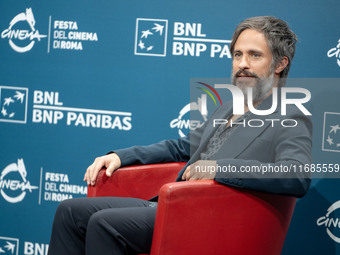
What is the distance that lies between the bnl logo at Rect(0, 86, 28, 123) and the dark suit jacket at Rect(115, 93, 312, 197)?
4.45 ft

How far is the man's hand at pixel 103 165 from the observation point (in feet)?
8.04

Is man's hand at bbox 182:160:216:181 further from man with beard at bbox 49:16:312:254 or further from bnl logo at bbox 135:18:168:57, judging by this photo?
bnl logo at bbox 135:18:168:57

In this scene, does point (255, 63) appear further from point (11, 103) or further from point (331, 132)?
point (11, 103)

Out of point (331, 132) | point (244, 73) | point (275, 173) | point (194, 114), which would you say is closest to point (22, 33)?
point (194, 114)

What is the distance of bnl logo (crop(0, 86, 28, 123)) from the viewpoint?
11.8ft

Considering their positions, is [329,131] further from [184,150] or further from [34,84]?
[34,84]

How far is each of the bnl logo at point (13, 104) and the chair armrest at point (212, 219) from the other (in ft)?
6.40

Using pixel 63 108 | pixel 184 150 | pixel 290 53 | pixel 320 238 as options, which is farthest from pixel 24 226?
pixel 290 53

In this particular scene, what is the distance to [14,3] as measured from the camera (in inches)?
141

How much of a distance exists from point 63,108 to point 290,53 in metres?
1.72

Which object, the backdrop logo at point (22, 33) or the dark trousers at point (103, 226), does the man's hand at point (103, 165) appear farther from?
the backdrop logo at point (22, 33)

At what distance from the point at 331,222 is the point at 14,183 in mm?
2212

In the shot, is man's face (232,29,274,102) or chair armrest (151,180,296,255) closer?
chair armrest (151,180,296,255)

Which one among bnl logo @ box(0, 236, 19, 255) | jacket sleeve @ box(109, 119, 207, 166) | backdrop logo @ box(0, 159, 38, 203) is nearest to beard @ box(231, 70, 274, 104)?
jacket sleeve @ box(109, 119, 207, 166)
